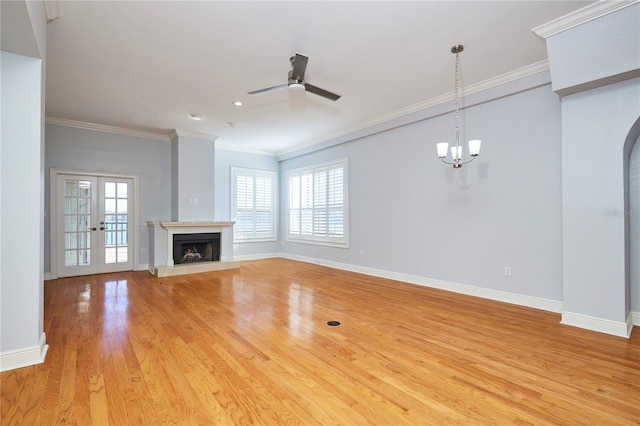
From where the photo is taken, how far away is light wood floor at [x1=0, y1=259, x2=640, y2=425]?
170 centimetres

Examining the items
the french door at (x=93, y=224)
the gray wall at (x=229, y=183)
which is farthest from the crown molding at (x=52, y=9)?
the gray wall at (x=229, y=183)

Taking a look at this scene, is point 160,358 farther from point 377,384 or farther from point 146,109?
point 146,109

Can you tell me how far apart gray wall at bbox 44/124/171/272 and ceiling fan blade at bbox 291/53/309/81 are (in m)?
4.63

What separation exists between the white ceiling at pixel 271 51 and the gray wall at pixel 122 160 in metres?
0.65

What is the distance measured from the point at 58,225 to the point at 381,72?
6161 millimetres

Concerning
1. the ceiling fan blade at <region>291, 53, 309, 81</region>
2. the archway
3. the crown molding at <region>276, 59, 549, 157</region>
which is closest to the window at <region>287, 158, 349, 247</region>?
the crown molding at <region>276, 59, 549, 157</region>

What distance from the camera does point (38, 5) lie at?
219 cm

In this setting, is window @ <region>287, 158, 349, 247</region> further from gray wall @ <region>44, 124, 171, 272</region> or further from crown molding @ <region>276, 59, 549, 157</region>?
gray wall @ <region>44, 124, 171, 272</region>

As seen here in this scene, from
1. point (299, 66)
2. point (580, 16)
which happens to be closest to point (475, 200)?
point (580, 16)

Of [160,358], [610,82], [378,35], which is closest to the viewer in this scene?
[160,358]

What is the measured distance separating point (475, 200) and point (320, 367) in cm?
321

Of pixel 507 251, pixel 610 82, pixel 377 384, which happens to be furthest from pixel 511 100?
pixel 377 384

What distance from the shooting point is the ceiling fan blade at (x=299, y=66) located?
10.1 feet

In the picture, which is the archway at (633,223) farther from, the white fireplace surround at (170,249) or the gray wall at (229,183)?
the gray wall at (229,183)
